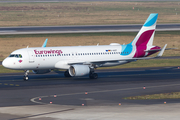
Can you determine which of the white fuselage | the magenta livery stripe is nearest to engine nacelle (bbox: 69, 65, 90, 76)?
the white fuselage

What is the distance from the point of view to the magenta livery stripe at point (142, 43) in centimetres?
5069

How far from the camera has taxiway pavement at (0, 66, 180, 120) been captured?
2561 cm

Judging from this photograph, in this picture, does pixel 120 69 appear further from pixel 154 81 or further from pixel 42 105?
pixel 42 105

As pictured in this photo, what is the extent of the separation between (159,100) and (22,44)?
2078 inches

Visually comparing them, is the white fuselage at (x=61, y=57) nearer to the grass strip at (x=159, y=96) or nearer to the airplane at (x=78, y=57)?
the airplane at (x=78, y=57)

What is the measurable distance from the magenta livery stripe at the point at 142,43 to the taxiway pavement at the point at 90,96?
3094mm

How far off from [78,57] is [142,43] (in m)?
10.7

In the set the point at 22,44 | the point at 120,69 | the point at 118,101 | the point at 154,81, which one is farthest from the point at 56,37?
the point at 118,101

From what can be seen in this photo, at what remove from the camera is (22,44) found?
78.8m

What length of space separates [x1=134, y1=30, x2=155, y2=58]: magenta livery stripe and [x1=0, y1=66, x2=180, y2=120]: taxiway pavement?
122 inches

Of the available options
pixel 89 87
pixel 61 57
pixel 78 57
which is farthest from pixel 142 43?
pixel 89 87

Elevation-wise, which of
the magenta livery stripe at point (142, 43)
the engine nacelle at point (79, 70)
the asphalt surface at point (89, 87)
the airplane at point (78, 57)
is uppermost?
the magenta livery stripe at point (142, 43)

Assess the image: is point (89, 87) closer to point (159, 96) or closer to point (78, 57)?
point (78, 57)

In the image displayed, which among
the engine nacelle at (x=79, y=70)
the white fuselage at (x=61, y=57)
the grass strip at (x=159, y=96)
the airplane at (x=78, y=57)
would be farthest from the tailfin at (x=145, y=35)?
the grass strip at (x=159, y=96)
